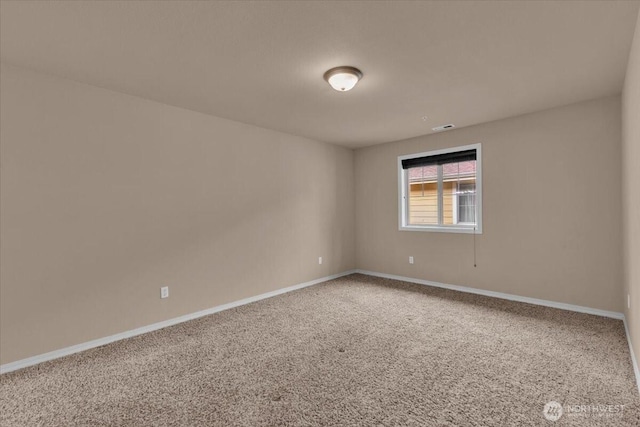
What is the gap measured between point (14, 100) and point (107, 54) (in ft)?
2.94

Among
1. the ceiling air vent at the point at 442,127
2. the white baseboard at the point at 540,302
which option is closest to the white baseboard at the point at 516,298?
the white baseboard at the point at 540,302

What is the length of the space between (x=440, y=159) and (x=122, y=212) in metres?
4.18

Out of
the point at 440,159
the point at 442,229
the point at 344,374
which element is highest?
the point at 440,159

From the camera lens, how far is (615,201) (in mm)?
3293

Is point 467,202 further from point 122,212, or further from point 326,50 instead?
point 122,212

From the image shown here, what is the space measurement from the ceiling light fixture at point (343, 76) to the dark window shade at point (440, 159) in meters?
2.45

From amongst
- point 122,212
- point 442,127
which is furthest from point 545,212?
point 122,212

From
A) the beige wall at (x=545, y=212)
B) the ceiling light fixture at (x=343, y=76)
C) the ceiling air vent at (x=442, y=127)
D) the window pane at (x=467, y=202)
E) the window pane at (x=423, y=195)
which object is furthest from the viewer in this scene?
the window pane at (x=423, y=195)

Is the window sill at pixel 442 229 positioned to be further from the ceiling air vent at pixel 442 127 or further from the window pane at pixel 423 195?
the ceiling air vent at pixel 442 127

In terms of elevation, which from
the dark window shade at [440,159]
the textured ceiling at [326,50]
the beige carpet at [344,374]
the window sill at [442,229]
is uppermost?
the textured ceiling at [326,50]

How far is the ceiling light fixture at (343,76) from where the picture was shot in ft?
8.47

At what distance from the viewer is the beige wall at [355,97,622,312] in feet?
11.0

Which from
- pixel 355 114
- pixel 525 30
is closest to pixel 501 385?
pixel 525 30

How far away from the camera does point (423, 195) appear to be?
5059 mm
